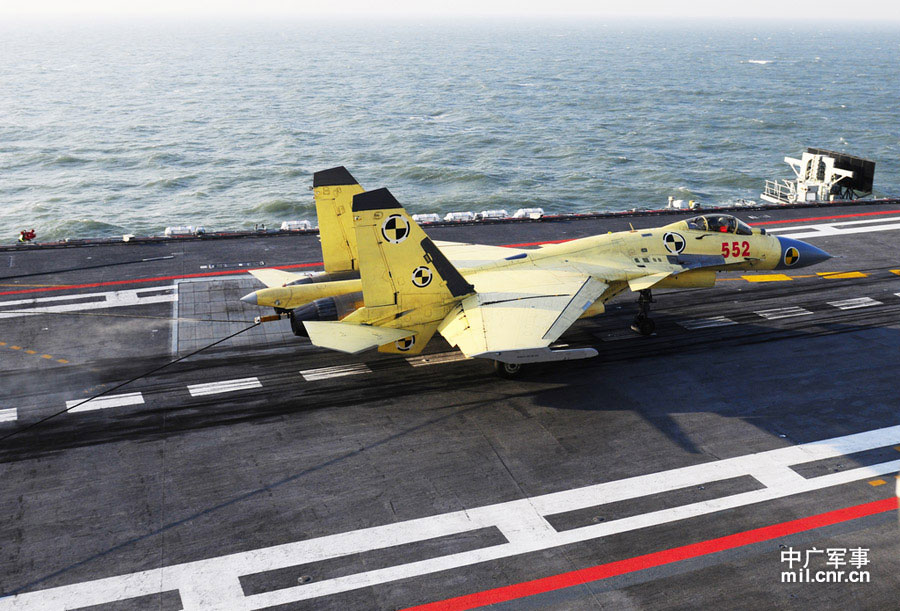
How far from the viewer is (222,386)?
80.7 feet

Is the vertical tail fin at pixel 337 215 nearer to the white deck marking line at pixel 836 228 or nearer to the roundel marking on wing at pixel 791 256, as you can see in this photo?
the roundel marking on wing at pixel 791 256

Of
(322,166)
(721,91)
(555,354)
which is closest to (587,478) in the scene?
(555,354)

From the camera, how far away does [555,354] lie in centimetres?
2244

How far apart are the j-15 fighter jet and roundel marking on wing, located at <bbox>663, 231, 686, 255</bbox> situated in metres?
0.05

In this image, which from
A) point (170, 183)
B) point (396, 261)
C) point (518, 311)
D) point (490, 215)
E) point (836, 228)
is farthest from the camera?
point (170, 183)

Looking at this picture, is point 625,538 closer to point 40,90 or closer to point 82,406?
point 82,406

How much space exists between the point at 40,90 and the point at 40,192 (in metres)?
109

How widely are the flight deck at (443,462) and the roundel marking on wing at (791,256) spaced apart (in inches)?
92.5

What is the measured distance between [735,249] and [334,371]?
16.6 m

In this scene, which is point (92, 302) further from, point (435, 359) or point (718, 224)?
point (718, 224)

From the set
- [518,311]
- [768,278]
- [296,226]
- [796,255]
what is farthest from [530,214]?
[518,311]

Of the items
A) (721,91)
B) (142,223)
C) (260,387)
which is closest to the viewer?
(260,387)

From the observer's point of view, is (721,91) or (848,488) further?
(721,91)

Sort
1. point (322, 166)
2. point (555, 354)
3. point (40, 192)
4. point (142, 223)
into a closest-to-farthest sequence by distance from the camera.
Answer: point (555, 354) → point (142, 223) → point (40, 192) → point (322, 166)
